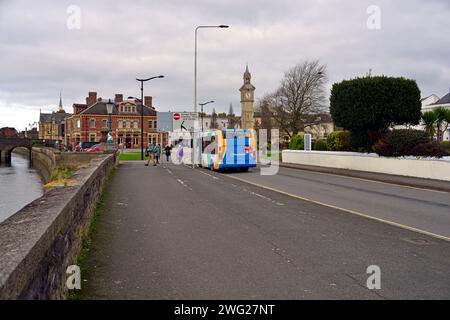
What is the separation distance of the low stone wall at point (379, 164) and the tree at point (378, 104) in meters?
1.48

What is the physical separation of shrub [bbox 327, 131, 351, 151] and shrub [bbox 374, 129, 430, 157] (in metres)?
5.09

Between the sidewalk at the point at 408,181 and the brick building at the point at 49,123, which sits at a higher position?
the brick building at the point at 49,123

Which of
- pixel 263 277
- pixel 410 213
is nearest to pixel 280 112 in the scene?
pixel 410 213

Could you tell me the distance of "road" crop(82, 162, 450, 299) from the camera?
5.25 m

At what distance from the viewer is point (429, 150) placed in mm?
20859

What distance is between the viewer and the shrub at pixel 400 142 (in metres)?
21.8

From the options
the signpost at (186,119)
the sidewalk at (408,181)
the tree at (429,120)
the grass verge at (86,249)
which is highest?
the signpost at (186,119)

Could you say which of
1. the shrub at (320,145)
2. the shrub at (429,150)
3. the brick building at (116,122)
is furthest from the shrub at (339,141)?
the brick building at (116,122)

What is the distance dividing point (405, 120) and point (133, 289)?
22576 mm

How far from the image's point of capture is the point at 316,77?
59531 millimetres

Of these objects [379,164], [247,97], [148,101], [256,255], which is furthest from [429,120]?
[247,97]

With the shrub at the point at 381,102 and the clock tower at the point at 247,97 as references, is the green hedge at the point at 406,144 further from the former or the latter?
the clock tower at the point at 247,97

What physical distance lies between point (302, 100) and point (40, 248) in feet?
187
